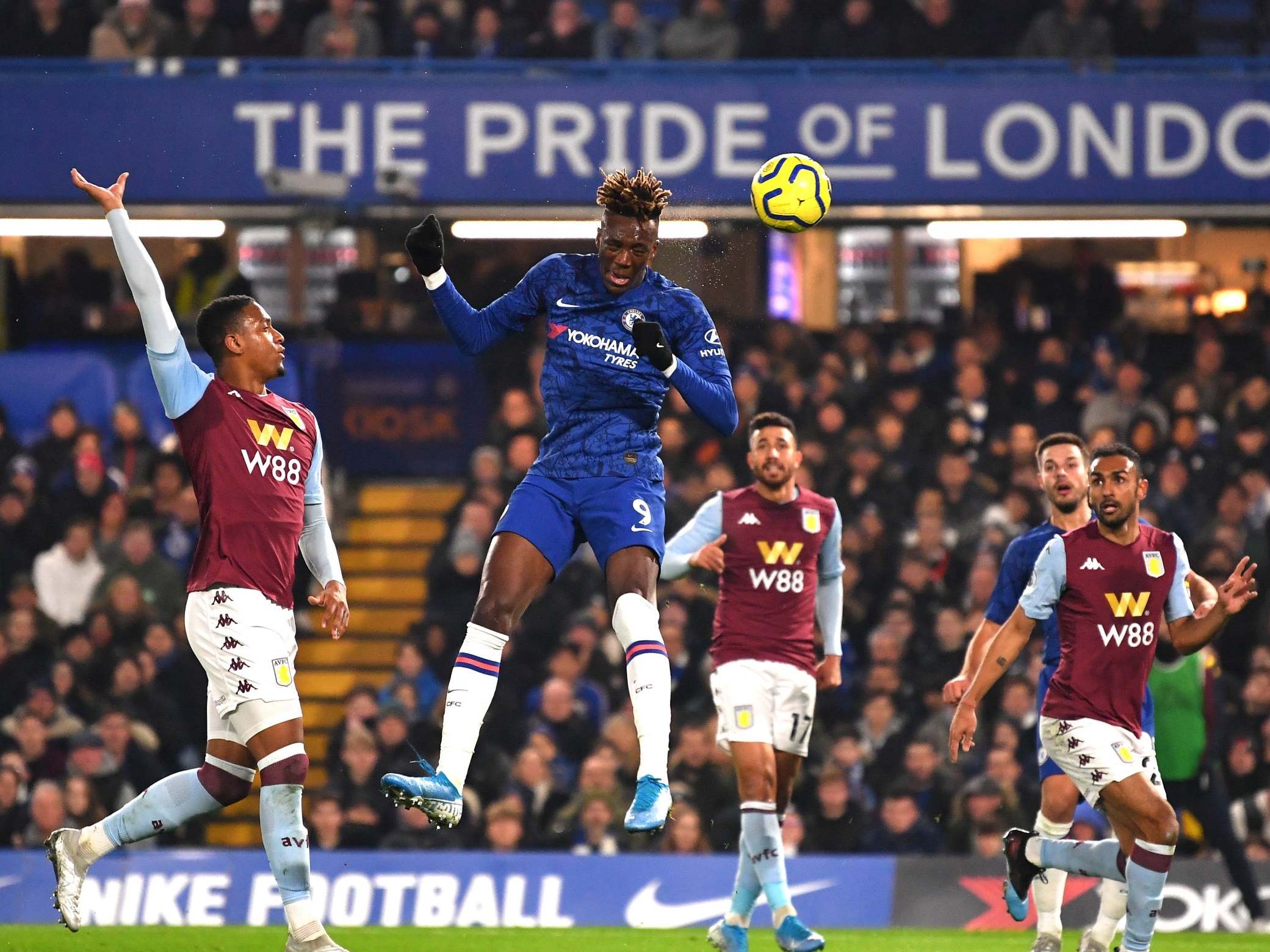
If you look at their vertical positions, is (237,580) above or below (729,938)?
above

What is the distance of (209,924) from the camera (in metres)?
11.7

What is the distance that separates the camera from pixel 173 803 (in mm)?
7406

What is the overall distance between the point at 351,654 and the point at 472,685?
886cm

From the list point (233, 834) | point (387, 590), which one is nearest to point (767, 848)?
point (233, 834)

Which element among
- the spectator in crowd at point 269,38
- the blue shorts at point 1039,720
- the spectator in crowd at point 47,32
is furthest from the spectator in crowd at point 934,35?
the blue shorts at point 1039,720

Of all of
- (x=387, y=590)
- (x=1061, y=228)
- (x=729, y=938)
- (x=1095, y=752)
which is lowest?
(x=729, y=938)

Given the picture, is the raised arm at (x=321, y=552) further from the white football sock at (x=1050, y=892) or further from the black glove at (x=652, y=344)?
the white football sock at (x=1050, y=892)

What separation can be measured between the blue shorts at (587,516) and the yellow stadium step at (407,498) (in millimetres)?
9666

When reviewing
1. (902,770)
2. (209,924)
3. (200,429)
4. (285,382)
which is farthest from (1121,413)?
(200,429)

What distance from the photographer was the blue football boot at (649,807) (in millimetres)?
6859

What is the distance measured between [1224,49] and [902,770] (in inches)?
337

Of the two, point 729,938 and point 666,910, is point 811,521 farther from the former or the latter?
point 666,910

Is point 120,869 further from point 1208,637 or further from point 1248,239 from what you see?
point 1248,239

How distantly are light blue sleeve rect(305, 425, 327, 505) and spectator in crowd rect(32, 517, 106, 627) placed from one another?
289 inches
